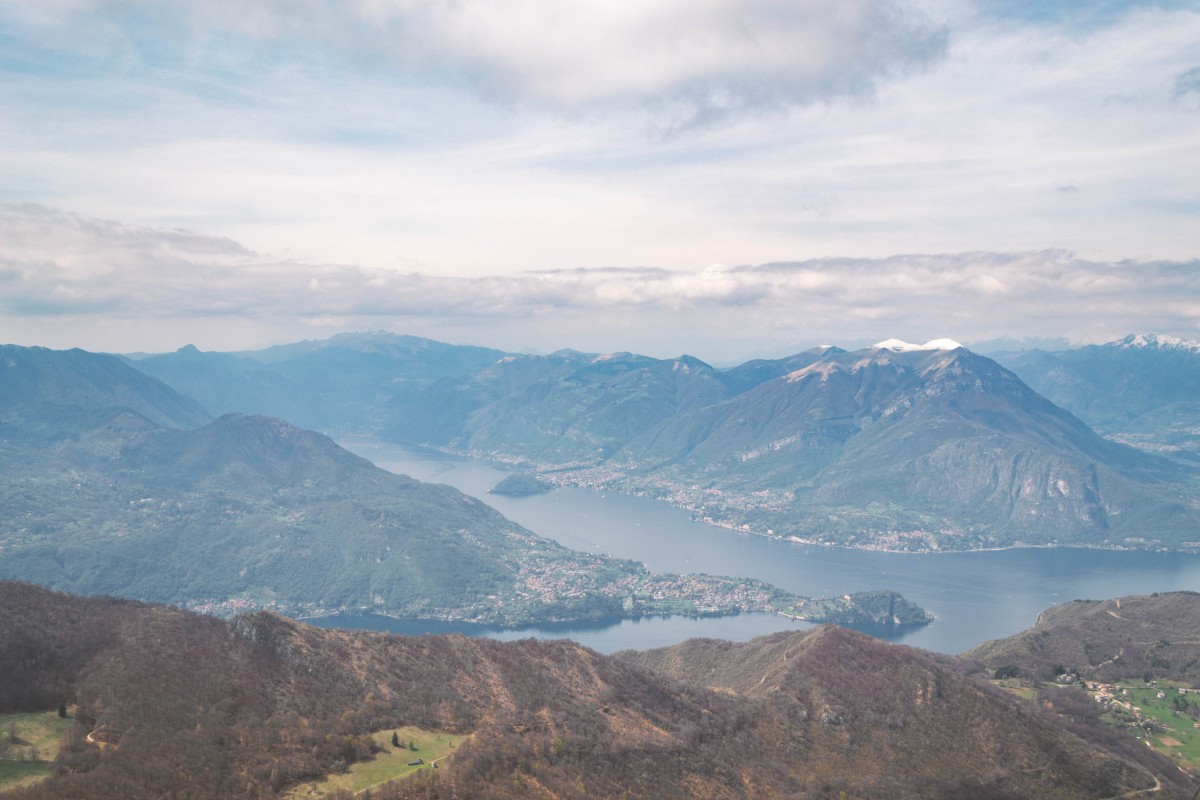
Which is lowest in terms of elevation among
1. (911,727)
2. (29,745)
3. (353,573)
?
(353,573)

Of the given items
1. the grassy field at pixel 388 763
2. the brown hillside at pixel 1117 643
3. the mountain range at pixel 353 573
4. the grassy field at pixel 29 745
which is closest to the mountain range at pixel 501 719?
the grassy field at pixel 388 763

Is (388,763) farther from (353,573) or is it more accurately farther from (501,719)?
(353,573)

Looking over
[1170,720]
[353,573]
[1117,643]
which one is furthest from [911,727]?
[353,573]

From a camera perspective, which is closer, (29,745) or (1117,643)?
(29,745)

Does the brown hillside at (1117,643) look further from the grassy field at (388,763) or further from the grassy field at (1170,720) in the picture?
the grassy field at (388,763)

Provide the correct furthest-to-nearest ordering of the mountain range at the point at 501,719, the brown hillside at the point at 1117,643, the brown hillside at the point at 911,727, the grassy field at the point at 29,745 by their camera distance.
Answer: the brown hillside at the point at 1117,643
the brown hillside at the point at 911,727
the mountain range at the point at 501,719
the grassy field at the point at 29,745

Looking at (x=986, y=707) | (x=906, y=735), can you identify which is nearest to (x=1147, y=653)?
(x=986, y=707)

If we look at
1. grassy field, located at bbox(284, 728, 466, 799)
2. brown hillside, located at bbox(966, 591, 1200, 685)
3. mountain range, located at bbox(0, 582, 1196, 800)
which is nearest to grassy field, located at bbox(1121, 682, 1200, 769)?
brown hillside, located at bbox(966, 591, 1200, 685)
